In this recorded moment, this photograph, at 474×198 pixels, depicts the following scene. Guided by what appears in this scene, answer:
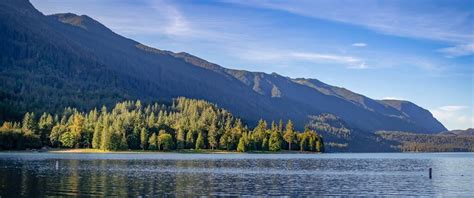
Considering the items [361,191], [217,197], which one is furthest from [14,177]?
[361,191]

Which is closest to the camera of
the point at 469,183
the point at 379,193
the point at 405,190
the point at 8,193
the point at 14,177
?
the point at 8,193

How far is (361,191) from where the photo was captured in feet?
255

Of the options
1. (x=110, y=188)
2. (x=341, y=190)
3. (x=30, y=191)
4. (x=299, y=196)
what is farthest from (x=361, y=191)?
Result: (x=30, y=191)

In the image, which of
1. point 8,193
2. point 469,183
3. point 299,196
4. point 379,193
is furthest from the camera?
point 469,183

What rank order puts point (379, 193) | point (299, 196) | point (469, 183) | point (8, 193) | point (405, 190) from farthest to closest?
point (469, 183)
point (405, 190)
point (379, 193)
point (299, 196)
point (8, 193)

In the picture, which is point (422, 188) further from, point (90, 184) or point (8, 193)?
point (8, 193)

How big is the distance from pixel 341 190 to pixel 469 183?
94.8 feet

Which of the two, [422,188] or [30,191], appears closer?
[30,191]

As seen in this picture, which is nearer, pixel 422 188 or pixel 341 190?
pixel 341 190

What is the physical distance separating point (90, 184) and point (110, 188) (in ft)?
21.0

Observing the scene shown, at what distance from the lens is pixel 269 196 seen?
69562 millimetres

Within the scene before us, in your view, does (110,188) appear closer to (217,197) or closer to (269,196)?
(217,197)

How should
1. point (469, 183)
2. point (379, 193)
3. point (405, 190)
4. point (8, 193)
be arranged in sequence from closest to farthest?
point (8, 193) → point (379, 193) → point (405, 190) → point (469, 183)

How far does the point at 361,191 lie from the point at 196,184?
75.0ft
